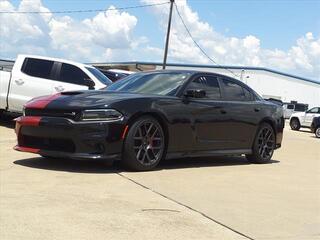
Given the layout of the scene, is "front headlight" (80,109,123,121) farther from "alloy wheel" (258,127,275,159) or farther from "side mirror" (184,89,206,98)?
"alloy wheel" (258,127,275,159)

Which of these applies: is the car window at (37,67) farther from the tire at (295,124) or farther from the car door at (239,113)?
the tire at (295,124)

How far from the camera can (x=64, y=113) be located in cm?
688

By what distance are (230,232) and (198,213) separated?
598mm

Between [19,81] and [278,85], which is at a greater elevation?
[278,85]

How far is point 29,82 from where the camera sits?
12789 millimetres

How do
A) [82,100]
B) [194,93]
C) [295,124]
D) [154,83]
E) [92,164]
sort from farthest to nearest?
[295,124] → [154,83] → [194,93] → [92,164] → [82,100]

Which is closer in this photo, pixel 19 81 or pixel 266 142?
pixel 266 142

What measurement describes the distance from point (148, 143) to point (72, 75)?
6317 mm

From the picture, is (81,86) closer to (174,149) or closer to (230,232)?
(174,149)

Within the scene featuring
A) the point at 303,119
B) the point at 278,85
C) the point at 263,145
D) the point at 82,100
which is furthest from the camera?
the point at 278,85

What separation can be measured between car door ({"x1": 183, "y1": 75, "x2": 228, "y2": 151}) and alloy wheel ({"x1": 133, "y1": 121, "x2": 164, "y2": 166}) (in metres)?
0.66

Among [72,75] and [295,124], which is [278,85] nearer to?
[295,124]

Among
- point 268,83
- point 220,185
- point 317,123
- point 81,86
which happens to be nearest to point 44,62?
point 81,86

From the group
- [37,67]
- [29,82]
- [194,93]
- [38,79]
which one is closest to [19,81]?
[29,82]
